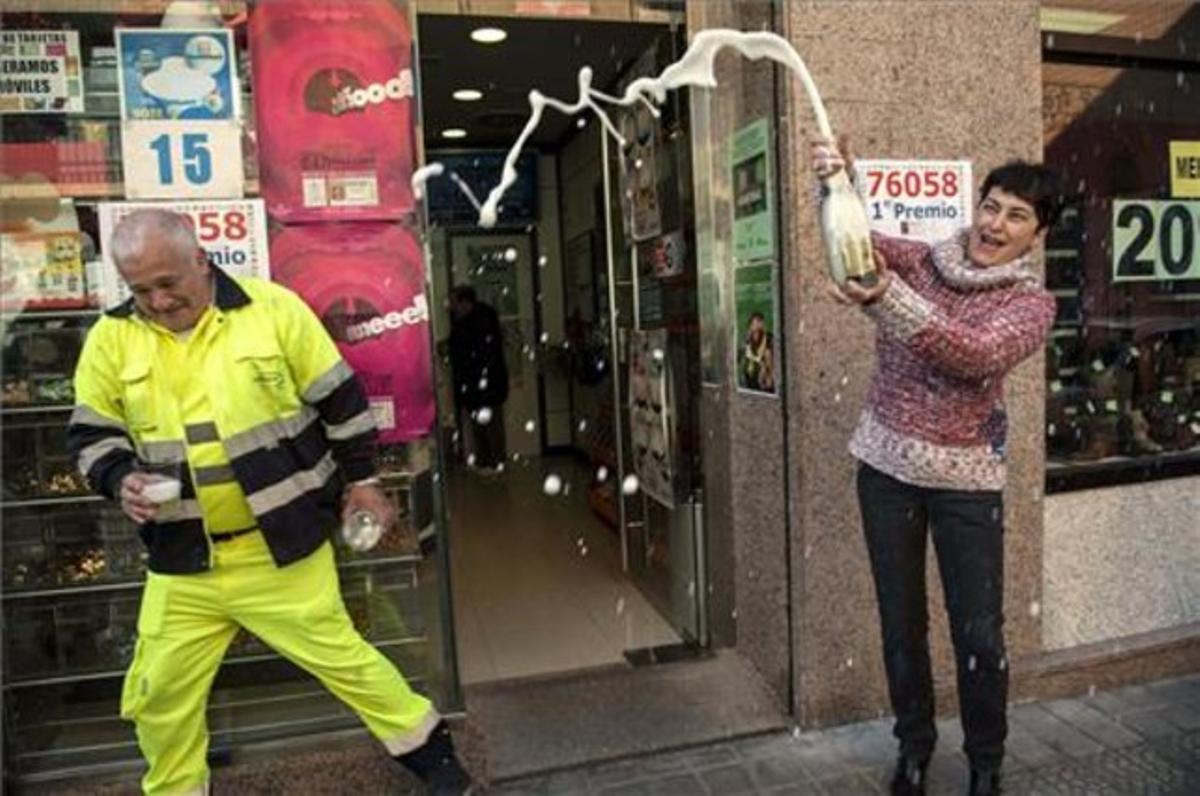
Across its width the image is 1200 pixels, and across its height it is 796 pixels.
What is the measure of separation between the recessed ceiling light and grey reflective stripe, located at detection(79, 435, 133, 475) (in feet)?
11.3

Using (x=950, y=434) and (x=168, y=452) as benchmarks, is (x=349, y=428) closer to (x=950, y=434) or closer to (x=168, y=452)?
(x=168, y=452)

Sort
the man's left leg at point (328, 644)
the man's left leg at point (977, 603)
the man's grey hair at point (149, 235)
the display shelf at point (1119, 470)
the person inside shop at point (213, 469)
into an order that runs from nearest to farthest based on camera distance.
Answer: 1. the man's grey hair at point (149, 235)
2. the person inside shop at point (213, 469)
3. the man's left leg at point (328, 644)
4. the man's left leg at point (977, 603)
5. the display shelf at point (1119, 470)

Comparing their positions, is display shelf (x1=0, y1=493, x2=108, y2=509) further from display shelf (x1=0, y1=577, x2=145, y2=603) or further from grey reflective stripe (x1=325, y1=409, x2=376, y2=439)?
grey reflective stripe (x1=325, y1=409, x2=376, y2=439)

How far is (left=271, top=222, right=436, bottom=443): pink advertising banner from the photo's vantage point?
3.46m

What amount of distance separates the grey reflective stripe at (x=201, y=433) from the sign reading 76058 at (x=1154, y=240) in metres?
3.88

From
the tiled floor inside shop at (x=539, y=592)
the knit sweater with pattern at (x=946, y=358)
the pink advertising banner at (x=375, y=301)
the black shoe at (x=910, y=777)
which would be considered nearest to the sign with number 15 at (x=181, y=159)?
the pink advertising banner at (x=375, y=301)

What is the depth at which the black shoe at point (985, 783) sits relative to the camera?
322 cm

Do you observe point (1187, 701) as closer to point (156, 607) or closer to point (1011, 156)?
point (1011, 156)

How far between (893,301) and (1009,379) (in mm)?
1507

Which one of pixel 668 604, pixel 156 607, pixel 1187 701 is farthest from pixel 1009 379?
pixel 156 607

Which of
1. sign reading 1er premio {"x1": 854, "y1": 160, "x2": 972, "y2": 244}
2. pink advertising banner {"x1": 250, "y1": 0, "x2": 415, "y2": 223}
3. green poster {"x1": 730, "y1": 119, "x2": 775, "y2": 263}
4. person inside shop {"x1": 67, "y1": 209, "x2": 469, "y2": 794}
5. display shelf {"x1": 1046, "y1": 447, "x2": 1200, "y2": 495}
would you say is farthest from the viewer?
display shelf {"x1": 1046, "y1": 447, "x2": 1200, "y2": 495}

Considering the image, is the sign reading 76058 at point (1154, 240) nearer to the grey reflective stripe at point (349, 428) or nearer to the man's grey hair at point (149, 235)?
the grey reflective stripe at point (349, 428)

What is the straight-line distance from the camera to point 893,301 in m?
2.69

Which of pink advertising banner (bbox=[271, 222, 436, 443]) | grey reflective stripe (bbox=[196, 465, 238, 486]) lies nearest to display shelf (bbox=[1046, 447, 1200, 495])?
pink advertising banner (bbox=[271, 222, 436, 443])
